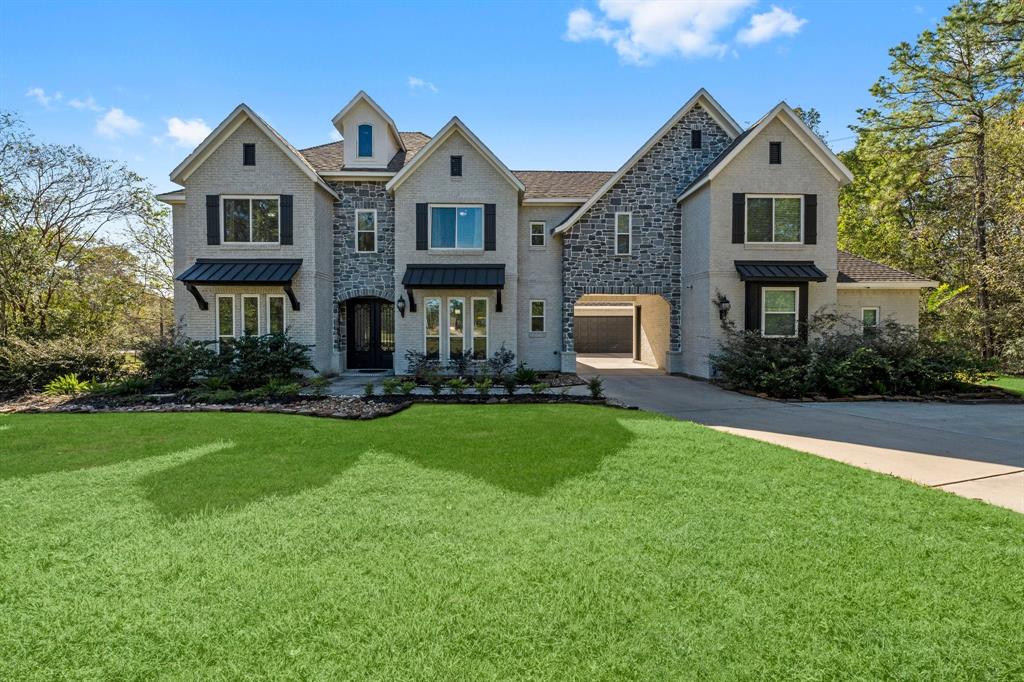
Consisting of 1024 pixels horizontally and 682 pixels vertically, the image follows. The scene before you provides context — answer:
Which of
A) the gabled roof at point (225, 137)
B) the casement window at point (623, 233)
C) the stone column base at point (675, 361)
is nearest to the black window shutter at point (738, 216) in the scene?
the casement window at point (623, 233)

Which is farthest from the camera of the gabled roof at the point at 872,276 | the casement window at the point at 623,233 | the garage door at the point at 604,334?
the garage door at the point at 604,334

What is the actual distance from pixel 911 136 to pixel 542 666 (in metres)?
28.4

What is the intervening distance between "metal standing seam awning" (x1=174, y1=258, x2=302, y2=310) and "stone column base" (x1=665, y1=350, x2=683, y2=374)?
1256 cm

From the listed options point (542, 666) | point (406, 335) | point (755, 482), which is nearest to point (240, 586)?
point (542, 666)

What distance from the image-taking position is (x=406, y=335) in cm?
1625

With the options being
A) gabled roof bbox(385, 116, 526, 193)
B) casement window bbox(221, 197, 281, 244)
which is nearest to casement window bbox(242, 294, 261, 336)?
casement window bbox(221, 197, 281, 244)

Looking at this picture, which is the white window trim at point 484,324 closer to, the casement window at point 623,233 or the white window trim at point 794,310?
the casement window at point 623,233

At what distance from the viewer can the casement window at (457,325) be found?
16297 millimetres

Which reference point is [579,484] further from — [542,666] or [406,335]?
[406,335]

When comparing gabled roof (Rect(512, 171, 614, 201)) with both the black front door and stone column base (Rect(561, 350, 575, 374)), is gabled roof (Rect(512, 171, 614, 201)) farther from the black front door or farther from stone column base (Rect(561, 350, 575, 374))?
the black front door

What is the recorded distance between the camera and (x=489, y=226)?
1605cm

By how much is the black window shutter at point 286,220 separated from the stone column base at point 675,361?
1321cm

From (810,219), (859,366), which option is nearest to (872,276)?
(810,219)

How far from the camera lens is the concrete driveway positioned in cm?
567
